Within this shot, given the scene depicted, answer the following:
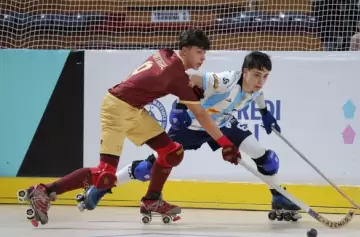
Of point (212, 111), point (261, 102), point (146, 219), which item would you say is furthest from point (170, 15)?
point (146, 219)

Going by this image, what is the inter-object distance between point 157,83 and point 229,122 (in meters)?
0.81

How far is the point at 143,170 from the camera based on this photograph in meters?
4.79

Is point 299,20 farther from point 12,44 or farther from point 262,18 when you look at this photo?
point 12,44

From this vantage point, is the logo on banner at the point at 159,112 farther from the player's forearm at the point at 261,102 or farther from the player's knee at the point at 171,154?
the player's knee at the point at 171,154

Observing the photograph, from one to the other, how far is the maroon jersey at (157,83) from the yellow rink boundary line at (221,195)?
136 centimetres

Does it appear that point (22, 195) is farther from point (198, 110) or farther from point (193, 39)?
point (193, 39)

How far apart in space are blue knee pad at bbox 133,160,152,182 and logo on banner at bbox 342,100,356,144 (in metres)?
1.57

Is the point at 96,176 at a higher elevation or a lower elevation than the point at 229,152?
lower

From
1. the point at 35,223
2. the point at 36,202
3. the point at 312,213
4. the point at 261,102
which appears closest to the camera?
the point at 36,202

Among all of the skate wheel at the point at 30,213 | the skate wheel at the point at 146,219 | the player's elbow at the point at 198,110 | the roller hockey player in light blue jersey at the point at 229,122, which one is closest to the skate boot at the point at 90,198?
the roller hockey player in light blue jersey at the point at 229,122

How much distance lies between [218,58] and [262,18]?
988 mm

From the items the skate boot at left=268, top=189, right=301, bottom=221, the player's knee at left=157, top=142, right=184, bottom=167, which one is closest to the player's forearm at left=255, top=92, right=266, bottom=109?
the skate boot at left=268, top=189, right=301, bottom=221

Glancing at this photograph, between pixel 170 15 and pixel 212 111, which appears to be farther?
pixel 170 15

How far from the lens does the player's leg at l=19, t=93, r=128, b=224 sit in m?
4.07
